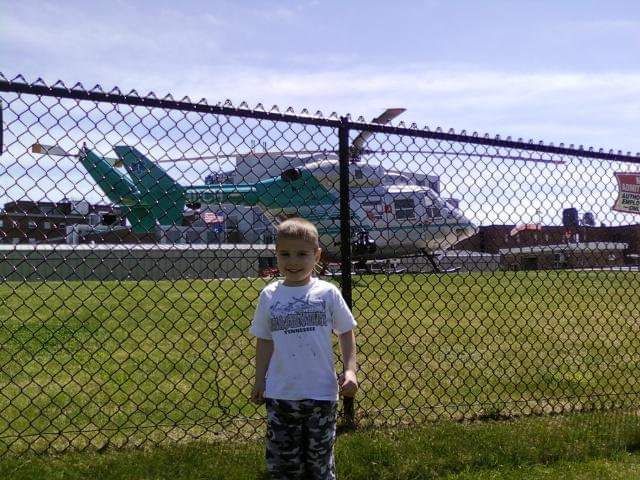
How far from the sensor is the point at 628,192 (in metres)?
4.79

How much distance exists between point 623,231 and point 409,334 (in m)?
2.37

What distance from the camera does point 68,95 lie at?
129 inches

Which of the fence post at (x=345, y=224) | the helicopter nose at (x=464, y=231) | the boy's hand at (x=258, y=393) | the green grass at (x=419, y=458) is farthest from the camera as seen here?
the helicopter nose at (x=464, y=231)

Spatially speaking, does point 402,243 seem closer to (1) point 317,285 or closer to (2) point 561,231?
(2) point 561,231

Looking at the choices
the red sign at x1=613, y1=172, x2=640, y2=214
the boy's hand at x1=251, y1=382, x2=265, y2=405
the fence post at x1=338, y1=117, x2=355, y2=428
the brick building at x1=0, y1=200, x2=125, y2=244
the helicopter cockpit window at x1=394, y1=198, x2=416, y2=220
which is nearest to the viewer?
the boy's hand at x1=251, y1=382, x2=265, y2=405

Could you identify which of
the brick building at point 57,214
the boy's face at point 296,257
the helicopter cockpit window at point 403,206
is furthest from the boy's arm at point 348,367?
the helicopter cockpit window at point 403,206

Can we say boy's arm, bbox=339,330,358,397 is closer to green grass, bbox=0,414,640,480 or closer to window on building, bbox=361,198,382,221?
green grass, bbox=0,414,640,480

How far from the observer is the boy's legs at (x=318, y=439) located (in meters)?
2.73

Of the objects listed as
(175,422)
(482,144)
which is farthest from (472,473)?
(482,144)

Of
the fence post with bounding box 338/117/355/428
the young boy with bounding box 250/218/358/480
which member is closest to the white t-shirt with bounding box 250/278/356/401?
the young boy with bounding box 250/218/358/480

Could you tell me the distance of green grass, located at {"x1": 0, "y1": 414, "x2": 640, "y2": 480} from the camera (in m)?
A: 3.25

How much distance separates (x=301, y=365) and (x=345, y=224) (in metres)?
1.41

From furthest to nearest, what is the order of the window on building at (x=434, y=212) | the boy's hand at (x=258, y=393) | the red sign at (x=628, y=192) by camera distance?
the window on building at (x=434, y=212), the red sign at (x=628, y=192), the boy's hand at (x=258, y=393)

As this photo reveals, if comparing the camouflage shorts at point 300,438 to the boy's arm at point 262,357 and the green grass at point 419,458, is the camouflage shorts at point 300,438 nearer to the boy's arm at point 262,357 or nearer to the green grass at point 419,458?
the boy's arm at point 262,357
